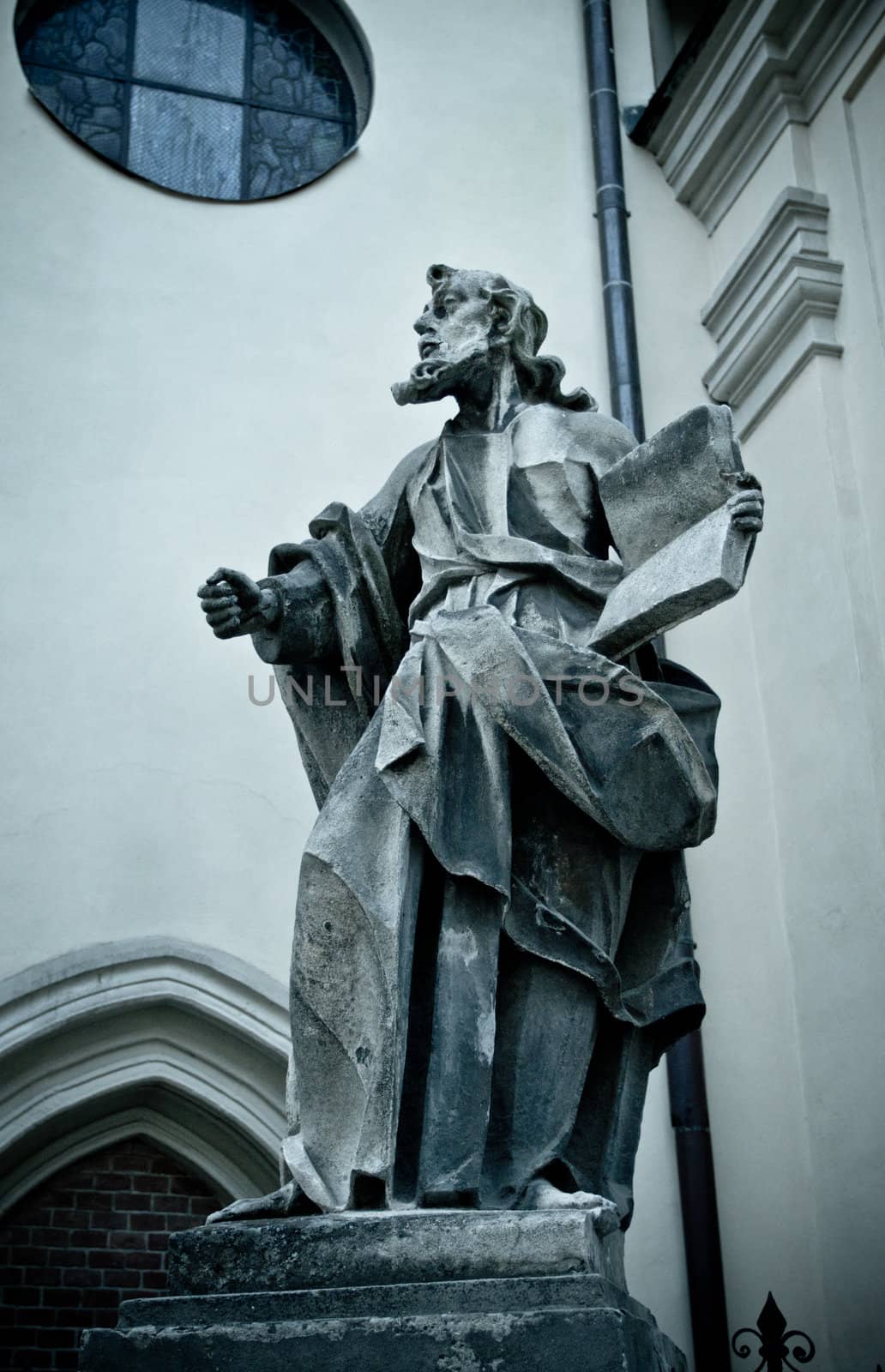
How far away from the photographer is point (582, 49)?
7465mm

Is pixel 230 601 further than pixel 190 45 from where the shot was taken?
No

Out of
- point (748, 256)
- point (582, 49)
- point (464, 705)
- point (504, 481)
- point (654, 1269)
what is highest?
point (582, 49)

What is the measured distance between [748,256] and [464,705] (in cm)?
408

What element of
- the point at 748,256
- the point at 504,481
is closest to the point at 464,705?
the point at 504,481

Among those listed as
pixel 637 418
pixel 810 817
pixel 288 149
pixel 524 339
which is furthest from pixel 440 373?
pixel 288 149

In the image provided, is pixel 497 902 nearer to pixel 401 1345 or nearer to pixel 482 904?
pixel 482 904

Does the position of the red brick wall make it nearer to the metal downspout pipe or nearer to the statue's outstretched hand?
the metal downspout pipe

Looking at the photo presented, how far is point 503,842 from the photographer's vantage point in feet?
9.72

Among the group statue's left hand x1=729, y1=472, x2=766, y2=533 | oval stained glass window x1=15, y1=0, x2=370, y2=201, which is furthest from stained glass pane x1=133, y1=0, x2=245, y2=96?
statue's left hand x1=729, y1=472, x2=766, y2=533

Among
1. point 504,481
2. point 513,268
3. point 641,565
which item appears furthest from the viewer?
point 513,268

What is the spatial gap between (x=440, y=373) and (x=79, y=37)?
432 cm

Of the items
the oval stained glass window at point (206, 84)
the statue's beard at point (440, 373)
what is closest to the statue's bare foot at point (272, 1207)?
the statue's beard at point (440, 373)

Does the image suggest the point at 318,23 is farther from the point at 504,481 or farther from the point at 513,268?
the point at 504,481

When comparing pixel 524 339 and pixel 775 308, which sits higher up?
pixel 775 308
